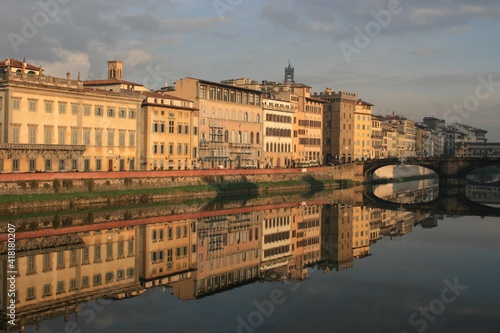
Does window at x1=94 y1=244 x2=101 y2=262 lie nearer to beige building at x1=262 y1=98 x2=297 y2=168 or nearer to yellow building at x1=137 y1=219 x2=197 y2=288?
yellow building at x1=137 y1=219 x2=197 y2=288

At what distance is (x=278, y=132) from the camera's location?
8756 cm

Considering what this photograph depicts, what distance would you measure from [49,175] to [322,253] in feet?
76.1

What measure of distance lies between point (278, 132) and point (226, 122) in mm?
14156

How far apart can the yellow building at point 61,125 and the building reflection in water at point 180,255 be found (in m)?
14.7

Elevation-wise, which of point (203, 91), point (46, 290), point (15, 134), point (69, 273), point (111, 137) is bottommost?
point (46, 290)

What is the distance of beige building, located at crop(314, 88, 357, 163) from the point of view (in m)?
107

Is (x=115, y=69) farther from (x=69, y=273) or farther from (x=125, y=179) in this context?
(x=69, y=273)

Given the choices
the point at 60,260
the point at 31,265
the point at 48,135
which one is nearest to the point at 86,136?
the point at 48,135

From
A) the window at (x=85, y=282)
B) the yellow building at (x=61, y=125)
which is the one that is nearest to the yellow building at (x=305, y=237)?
the window at (x=85, y=282)

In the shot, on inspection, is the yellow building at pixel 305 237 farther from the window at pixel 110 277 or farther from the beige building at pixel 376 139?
the beige building at pixel 376 139

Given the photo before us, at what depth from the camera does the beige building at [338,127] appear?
107 metres

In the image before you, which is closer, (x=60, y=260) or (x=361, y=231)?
(x=60, y=260)

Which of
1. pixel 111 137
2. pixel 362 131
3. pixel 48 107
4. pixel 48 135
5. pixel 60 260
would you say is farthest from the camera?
pixel 362 131

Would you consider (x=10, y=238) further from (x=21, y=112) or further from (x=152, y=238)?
(x=21, y=112)
